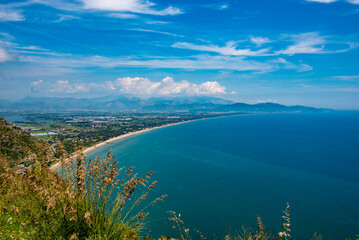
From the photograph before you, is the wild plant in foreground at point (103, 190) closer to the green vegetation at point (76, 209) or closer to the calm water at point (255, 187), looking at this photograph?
the green vegetation at point (76, 209)

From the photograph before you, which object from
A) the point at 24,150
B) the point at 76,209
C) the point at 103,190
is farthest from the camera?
the point at 24,150

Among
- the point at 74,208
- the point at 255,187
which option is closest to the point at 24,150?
the point at 74,208

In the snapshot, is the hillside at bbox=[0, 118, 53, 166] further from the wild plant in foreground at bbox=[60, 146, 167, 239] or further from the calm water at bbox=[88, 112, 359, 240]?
the calm water at bbox=[88, 112, 359, 240]

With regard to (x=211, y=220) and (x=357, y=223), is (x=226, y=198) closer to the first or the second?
(x=211, y=220)

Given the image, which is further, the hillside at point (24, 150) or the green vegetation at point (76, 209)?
the hillside at point (24, 150)

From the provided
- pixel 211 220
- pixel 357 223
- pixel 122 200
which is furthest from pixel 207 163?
pixel 122 200

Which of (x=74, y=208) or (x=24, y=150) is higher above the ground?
(x=24, y=150)

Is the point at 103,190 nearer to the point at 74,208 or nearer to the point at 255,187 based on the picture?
the point at 74,208

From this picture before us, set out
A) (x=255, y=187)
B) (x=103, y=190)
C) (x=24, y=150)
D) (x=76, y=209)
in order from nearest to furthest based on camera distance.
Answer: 1. (x=76, y=209)
2. (x=103, y=190)
3. (x=24, y=150)
4. (x=255, y=187)

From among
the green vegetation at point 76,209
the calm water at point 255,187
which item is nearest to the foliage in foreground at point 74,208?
the green vegetation at point 76,209

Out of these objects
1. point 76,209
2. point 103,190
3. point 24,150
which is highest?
point 24,150

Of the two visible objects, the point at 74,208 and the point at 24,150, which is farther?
the point at 24,150
